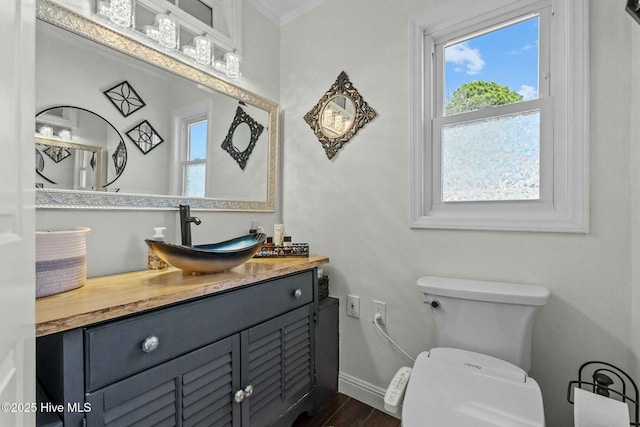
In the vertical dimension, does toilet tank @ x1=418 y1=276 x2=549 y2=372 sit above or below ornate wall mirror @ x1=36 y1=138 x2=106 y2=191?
below

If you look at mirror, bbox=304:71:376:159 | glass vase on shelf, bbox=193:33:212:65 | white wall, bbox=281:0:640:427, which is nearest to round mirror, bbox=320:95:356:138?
mirror, bbox=304:71:376:159

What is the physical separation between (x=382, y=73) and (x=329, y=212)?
0.85 meters

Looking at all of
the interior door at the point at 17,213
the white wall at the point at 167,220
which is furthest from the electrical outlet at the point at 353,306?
the interior door at the point at 17,213

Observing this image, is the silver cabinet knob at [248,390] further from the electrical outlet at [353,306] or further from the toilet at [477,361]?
the electrical outlet at [353,306]

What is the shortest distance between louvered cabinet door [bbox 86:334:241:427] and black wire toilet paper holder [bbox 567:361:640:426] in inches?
48.3

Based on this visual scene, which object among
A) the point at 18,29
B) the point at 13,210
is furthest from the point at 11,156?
the point at 18,29

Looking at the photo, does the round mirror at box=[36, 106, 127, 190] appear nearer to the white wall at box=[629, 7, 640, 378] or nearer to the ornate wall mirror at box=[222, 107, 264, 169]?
the ornate wall mirror at box=[222, 107, 264, 169]

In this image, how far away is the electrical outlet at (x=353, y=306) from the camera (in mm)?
1722

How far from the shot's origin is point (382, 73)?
1650 millimetres

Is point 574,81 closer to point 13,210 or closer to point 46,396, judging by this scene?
point 13,210

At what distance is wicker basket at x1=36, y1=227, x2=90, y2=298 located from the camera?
884 millimetres

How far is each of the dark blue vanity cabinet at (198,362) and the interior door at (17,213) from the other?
0.62 ft

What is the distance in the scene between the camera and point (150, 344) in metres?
0.88

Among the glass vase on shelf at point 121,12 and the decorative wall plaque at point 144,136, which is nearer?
the glass vase on shelf at point 121,12
